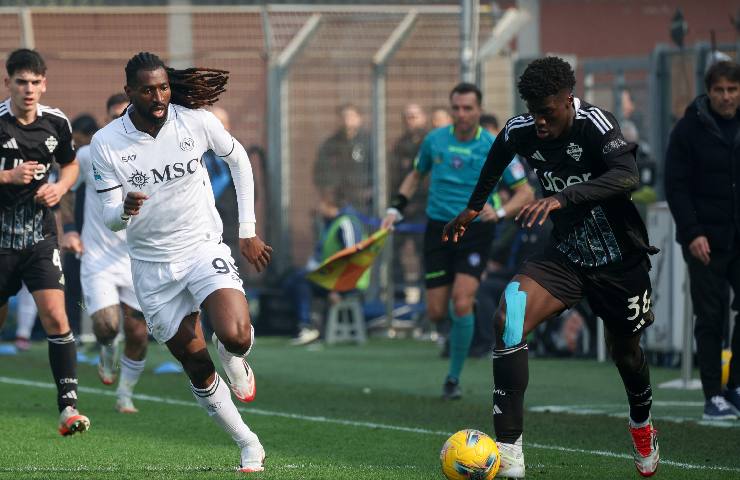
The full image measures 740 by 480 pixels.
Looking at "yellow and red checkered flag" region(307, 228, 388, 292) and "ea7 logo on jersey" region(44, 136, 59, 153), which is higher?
"ea7 logo on jersey" region(44, 136, 59, 153)

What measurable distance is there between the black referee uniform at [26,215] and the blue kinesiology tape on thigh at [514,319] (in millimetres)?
3596

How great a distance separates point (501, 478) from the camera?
7.46m

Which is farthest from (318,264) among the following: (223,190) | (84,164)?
(84,164)

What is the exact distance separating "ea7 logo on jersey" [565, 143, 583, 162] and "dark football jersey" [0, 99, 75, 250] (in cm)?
385

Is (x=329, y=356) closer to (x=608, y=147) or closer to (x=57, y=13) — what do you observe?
(x=57, y=13)

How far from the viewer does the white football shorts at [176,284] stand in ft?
26.2

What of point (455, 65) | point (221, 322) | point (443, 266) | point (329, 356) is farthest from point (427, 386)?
point (455, 65)

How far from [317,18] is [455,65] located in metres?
1.91

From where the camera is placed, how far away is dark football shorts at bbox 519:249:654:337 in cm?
762

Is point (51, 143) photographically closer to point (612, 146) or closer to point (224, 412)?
point (224, 412)

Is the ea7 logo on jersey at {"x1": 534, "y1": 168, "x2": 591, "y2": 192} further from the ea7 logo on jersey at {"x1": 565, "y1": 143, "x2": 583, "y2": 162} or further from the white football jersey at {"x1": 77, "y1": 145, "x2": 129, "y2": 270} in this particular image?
the white football jersey at {"x1": 77, "y1": 145, "x2": 129, "y2": 270}

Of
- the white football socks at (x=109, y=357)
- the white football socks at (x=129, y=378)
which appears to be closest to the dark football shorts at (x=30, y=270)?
the white football socks at (x=129, y=378)

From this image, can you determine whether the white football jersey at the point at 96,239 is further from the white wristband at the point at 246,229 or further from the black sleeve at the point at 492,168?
the black sleeve at the point at 492,168

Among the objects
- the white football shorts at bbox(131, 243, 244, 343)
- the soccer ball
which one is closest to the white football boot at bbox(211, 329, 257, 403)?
the white football shorts at bbox(131, 243, 244, 343)
